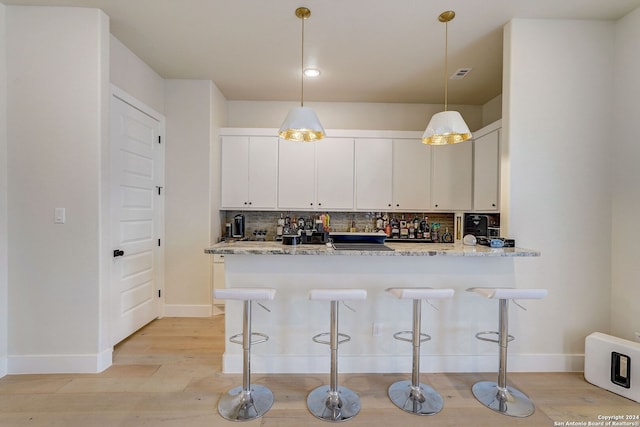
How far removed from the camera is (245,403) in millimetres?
2074

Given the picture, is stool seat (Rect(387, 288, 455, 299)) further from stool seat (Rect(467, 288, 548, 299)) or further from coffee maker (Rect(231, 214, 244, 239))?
coffee maker (Rect(231, 214, 244, 239))

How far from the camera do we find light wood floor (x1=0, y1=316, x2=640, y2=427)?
6.42 ft

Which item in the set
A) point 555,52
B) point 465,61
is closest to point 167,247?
point 465,61

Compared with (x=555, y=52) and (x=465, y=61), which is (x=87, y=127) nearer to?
(x=465, y=61)

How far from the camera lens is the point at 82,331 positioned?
247 cm

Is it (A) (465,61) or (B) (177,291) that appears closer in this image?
(A) (465,61)

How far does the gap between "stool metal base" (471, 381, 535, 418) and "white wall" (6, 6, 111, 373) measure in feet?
9.84

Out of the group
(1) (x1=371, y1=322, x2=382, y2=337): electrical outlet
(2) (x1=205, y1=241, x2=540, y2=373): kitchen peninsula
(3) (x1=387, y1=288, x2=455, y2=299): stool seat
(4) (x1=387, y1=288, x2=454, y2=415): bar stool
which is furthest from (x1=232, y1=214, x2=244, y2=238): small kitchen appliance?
(3) (x1=387, y1=288, x2=455, y2=299): stool seat

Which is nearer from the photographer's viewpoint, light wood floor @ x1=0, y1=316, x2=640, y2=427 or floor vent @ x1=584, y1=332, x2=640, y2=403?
light wood floor @ x1=0, y1=316, x2=640, y2=427

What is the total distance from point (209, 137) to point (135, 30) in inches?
50.2

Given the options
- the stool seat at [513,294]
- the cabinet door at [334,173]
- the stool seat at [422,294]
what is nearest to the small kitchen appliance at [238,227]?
the cabinet door at [334,173]

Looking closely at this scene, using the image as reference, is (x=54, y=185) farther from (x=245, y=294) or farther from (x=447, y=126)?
(x=447, y=126)

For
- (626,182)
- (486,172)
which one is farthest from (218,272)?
(626,182)

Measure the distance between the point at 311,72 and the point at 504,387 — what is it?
135 inches
